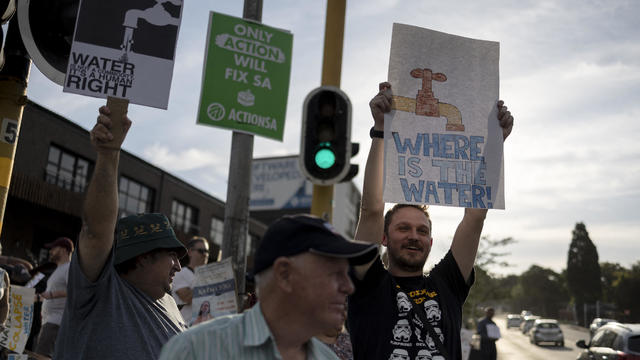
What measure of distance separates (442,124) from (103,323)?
2.29 metres

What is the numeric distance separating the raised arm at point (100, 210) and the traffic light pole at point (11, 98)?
60.9 inches

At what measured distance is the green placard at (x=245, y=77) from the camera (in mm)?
5883

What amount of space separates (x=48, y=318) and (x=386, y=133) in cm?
486

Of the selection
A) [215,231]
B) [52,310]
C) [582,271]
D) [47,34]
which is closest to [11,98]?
[47,34]

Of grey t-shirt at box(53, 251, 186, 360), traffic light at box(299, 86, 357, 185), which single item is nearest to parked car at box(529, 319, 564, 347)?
traffic light at box(299, 86, 357, 185)

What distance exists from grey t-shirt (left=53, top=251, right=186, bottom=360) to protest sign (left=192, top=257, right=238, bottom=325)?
2382 mm

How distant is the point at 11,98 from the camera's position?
374 cm

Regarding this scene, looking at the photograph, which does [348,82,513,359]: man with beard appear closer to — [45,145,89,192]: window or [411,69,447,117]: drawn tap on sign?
[411,69,447,117]: drawn tap on sign

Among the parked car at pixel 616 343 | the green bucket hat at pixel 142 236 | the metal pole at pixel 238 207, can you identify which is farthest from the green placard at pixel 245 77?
the parked car at pixel 616 343

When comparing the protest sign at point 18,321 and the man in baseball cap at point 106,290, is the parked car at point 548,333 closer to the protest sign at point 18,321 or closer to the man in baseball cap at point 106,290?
the protest sign at point 18,321

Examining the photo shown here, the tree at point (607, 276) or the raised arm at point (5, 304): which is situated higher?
the tree at point (607, 276)

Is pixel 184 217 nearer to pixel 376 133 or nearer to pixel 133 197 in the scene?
pixel 133 197

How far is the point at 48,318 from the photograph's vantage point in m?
6.32

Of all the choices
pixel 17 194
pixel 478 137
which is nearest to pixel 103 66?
pixel 478 137
